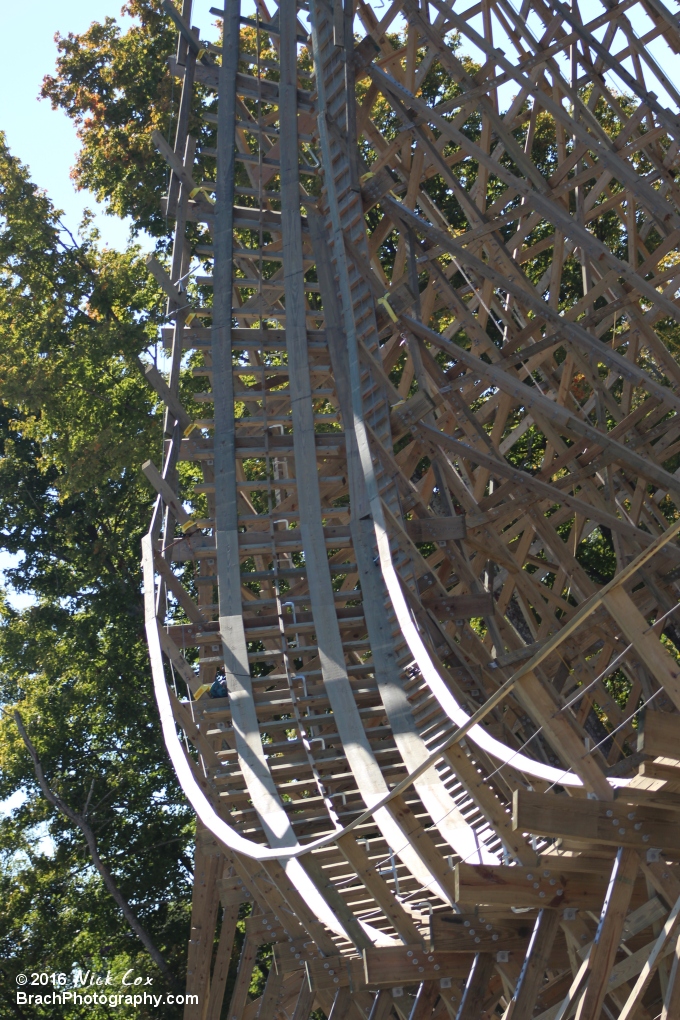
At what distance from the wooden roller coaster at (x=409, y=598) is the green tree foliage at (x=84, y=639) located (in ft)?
19.3

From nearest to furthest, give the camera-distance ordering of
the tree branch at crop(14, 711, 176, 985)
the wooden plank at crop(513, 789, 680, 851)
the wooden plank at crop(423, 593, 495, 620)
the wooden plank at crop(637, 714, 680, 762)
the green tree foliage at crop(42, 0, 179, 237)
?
the wooden plank at crop(637, 714, 680, 762) → the wooden plank at crop(513, 789, 680, 851) → the wooden plank at crop(423, 593, 495, 620) → the tree branch at crop(14, 711, 176, 985) → the green tree foliage at crop(42, 0, 179, 237)

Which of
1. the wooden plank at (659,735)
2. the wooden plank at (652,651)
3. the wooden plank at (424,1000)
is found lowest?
the wooden plank at (424,1000)

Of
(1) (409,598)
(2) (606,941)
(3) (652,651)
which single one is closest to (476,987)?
(2) (606,941)

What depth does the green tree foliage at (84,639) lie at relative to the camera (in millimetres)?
17578

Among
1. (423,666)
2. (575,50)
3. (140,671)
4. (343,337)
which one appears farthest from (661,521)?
(140,671)

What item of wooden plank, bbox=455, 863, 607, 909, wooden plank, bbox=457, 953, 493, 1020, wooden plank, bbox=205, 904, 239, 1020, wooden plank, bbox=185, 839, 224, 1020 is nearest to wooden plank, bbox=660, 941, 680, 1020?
wooden plank, bbox=455, 863, 607, 909

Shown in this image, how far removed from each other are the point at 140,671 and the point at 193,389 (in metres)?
4.29

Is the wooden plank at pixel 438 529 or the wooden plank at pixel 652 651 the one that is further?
the wooden plank at pixel 438 529

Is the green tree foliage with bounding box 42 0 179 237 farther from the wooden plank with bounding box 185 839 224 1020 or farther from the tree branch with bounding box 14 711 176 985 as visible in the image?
the wooden plank with bounding box 185 839 224 1020

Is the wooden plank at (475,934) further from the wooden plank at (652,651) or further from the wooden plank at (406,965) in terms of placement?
the wooden plank at (652,651)

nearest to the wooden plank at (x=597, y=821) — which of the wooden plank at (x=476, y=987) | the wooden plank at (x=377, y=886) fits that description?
the wooden plank at (x=377, y=886)

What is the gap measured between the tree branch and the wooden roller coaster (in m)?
7.18

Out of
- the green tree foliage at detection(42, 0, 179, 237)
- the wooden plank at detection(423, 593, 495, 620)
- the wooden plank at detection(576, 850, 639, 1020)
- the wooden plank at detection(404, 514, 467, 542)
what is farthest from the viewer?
the green tree foliage at detection(42, 0, 179, 237)

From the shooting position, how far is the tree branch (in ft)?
56.8
